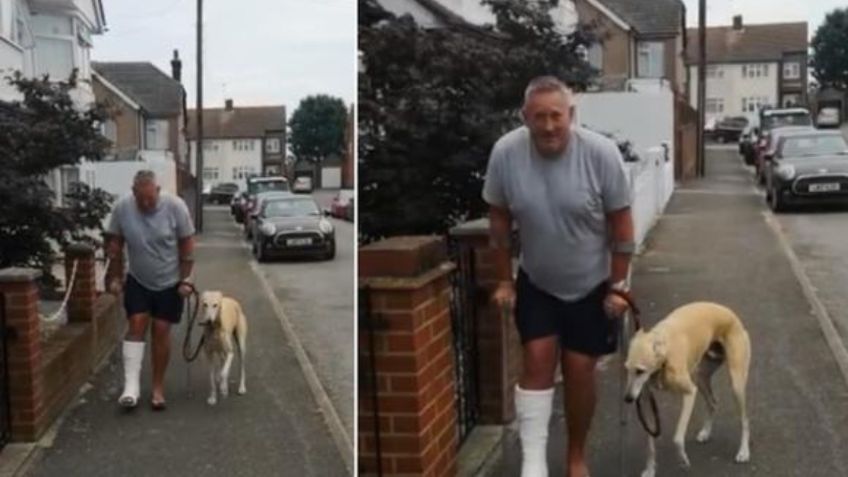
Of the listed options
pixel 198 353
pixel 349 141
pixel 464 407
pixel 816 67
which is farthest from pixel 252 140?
pixel 816 67

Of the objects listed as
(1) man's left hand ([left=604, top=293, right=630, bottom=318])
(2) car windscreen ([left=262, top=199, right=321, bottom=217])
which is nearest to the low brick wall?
(2) car windscreen ([left=262, top=199, right=321, bottom=217])

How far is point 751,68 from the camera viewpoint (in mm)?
2561

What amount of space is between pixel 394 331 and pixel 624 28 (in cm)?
74

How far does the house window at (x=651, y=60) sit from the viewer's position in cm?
251

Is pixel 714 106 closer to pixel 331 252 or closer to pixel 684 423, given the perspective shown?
pixel 684 423

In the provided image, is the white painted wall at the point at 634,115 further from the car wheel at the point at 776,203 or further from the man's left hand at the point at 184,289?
the man's left hand at the point at 184,289

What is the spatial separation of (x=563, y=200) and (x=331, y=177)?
0.49 m

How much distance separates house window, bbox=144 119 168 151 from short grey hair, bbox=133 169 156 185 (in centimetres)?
5

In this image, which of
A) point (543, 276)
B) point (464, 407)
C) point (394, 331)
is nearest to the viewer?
point (543, 276)

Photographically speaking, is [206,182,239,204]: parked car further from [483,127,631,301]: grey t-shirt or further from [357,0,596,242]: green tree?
[483,127,631,301]: grey t-shirt

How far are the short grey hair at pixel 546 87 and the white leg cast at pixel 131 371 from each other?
0.93m

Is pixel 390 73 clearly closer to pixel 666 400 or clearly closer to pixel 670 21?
pixel 670 21

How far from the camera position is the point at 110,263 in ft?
8.27

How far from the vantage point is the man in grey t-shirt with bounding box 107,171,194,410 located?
2.48 metres
